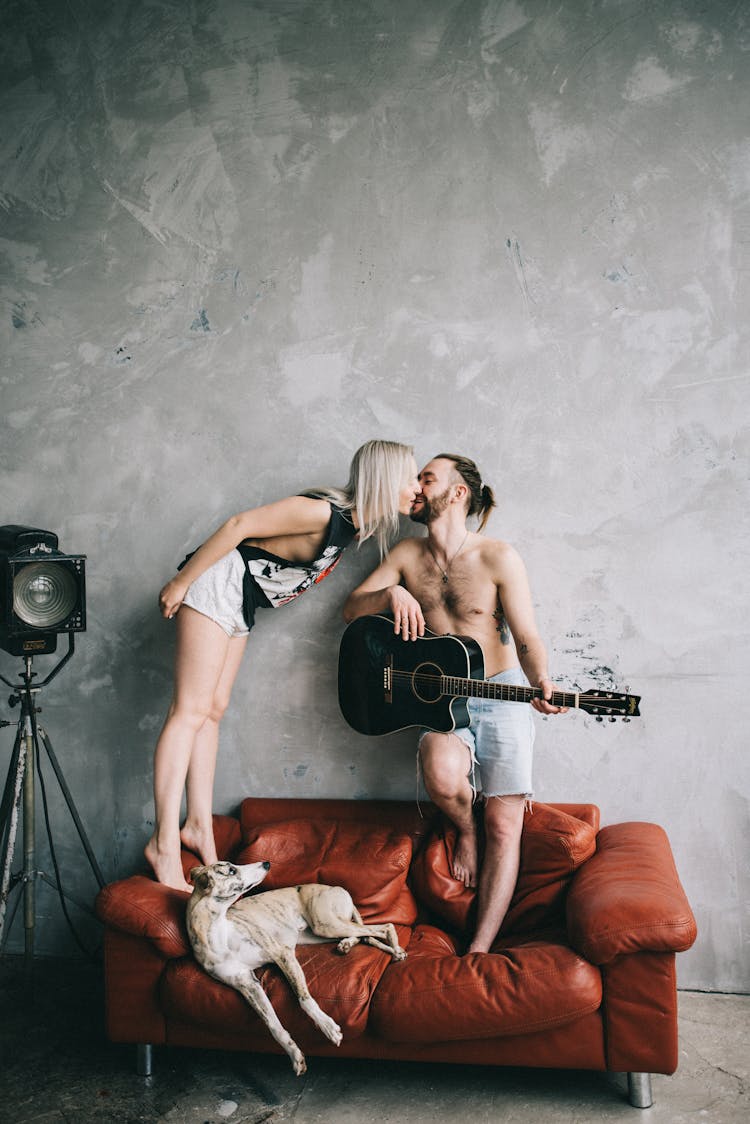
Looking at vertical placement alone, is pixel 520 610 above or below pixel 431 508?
below

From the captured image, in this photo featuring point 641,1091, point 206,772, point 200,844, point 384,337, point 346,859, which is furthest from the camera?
point 384,337

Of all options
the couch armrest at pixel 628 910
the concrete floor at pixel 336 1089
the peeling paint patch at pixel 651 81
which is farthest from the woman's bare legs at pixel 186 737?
the peeling paint patch at pixel 651 81

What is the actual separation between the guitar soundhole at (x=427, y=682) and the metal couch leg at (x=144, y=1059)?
4.46ft

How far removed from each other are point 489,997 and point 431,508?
1.57m

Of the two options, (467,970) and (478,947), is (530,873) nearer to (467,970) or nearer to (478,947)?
(478,947)

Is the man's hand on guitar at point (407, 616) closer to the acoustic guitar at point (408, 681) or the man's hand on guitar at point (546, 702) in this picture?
the acoustic guitar at point (408, 681)

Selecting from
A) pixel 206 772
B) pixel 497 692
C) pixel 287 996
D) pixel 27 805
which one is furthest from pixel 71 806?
pixel 497 692

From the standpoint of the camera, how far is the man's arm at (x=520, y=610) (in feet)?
9.73

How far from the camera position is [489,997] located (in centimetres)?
243

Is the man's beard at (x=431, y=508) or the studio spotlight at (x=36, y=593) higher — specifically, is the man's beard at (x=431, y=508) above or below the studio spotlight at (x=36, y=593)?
above

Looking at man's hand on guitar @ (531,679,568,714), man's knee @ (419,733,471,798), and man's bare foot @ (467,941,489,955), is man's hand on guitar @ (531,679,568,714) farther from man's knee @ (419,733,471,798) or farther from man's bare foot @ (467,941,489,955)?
man's bare foot @ (467,941,489,955)

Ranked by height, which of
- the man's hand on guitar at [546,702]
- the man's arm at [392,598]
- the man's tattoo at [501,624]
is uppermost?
the man's arm at [392,598]

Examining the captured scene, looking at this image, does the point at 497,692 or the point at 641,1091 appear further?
the point at 497,692

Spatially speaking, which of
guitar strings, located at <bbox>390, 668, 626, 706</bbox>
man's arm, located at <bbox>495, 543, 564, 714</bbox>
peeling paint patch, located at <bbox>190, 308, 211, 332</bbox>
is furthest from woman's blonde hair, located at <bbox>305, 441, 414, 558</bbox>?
peeling paint patch, located at <bbox>190, 308, 211, 332</bbox>
